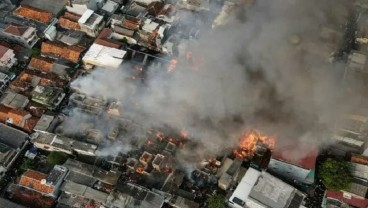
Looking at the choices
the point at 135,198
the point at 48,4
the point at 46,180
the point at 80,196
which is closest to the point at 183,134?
the point at 135,198

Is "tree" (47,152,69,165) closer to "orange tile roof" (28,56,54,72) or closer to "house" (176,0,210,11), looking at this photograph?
"orange tile roof" (28,56,54,72)

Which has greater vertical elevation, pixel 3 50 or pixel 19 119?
pixel 3 50

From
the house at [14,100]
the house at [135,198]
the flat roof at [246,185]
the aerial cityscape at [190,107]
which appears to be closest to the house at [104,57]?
the aerial cityscape at [190,107]

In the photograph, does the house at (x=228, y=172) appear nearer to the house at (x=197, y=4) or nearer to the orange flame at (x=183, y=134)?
the orange flame at (x=183, y=134)

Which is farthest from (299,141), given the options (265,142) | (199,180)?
(199,180)

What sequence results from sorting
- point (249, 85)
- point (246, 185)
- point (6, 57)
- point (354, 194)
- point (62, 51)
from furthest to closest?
point (62, 51) → point (6, 57) → point (249, 85) → point (246, 185) → point (354, 194)

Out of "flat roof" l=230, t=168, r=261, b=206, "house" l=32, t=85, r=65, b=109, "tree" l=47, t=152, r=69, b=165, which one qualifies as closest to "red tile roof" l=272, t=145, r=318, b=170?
"flat roof" l=230, t=168, r=261, b=206

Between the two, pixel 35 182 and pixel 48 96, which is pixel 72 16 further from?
pixel 35 182
